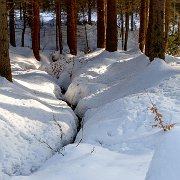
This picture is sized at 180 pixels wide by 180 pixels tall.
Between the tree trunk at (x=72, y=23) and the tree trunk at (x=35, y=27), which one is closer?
the tree trunk at (x=35, y=27)

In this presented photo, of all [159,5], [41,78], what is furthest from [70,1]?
[159,5]

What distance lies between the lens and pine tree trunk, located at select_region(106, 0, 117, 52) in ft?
55.7

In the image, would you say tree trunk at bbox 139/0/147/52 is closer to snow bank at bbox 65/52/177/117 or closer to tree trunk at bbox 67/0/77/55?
tree trunk at bbox 67/0/77/55

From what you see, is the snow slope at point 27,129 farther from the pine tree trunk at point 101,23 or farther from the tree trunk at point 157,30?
the pine tree trunk at point 101,23

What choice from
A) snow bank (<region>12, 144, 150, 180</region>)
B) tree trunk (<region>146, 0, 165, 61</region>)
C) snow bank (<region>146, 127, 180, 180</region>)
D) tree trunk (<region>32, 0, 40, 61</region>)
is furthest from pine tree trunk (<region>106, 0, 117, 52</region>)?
snow bank (<region>146, 127, 180, 180</region>)

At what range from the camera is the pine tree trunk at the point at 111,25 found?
1697 centimetres

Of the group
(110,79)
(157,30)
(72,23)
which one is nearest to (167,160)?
(157,30)

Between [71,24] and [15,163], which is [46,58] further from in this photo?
[15,163]

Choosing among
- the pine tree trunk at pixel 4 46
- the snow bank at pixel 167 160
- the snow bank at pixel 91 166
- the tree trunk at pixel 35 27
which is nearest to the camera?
the snow bank at pixel 167 160

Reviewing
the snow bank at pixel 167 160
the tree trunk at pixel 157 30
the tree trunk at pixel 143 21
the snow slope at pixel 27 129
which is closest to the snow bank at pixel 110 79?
the tree trunk at pixel 157 30

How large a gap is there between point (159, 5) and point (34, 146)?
5.68 meters

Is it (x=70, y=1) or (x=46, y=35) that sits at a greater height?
(x=70, y=1)

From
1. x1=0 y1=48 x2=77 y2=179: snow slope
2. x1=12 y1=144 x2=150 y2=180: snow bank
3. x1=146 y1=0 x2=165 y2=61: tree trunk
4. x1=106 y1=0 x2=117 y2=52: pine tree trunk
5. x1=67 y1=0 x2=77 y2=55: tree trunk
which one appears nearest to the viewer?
x1=12 y1=144 x2=150 y2=180: snow bank

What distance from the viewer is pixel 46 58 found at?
22203 millimetres
